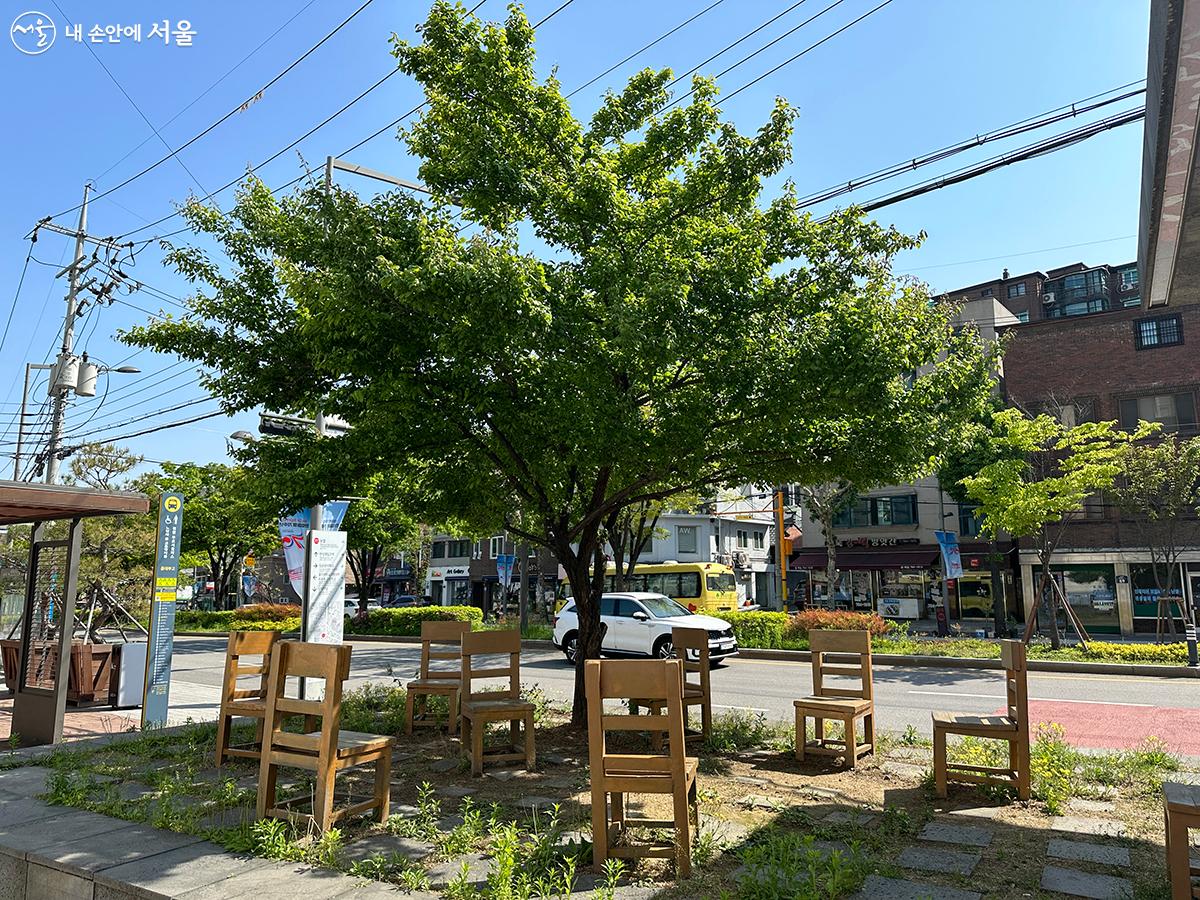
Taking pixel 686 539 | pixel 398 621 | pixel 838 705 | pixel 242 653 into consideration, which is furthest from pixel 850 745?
pixel 686 539

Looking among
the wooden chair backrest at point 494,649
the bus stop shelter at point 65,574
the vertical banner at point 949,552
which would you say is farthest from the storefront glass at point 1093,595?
the bus stop shelter at point 65,574

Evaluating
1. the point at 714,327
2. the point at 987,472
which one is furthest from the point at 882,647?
the point at 714,327

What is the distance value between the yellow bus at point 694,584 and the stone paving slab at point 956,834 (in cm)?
2135

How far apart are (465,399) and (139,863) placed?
4444 millimetres

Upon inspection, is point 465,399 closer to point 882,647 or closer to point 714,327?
point 714,327

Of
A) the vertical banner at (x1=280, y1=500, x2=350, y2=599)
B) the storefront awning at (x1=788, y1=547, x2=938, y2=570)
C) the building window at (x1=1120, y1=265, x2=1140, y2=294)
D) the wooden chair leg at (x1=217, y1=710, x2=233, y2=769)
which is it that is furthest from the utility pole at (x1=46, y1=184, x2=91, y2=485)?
the building window at (x1=1120, y1=265, x2=1140, y2=294)

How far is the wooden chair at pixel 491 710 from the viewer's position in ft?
23.1

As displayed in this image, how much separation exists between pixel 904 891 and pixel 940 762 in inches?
89.6

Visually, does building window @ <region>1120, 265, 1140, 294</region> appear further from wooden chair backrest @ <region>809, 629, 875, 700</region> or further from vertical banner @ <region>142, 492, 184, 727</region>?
vertical banner @ <region>142, 492, 184, 727</region>

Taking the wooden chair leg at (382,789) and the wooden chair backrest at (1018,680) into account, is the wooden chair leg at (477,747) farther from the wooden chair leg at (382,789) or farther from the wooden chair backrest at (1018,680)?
the wooden chair backrest at (1018,680)

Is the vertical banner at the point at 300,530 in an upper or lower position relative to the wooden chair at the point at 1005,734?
upper

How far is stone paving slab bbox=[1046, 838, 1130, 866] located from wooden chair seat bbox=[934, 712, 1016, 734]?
99 centimetres

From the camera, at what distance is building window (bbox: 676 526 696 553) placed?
51.0 m

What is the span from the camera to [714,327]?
25.4 feet
